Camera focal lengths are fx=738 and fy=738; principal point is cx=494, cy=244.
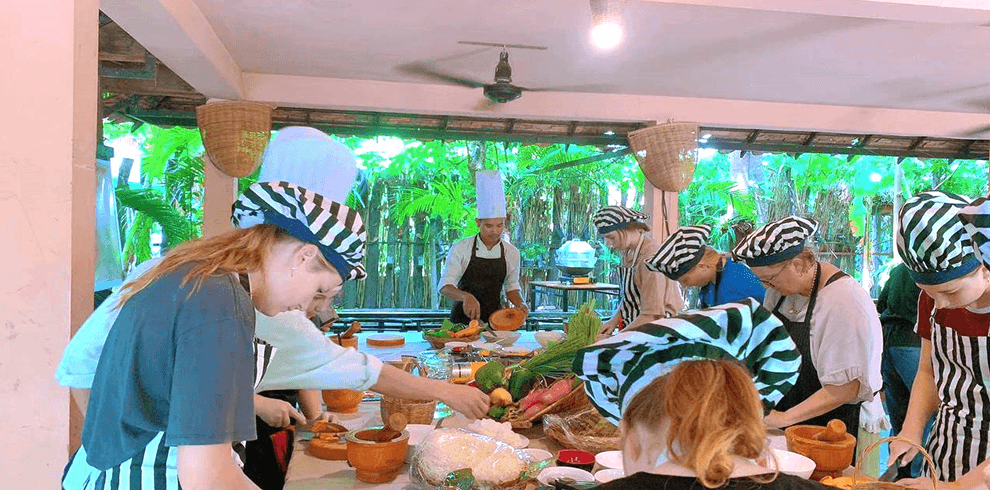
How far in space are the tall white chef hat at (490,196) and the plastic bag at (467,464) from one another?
4.41 meters

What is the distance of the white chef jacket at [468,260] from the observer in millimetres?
6363

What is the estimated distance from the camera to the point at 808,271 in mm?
3123

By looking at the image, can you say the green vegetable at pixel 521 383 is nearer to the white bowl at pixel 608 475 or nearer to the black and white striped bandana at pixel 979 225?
the white bowl at pixel 608 475

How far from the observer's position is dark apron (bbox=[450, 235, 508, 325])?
250 inches

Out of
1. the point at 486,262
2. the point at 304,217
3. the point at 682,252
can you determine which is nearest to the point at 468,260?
the point at 486,262

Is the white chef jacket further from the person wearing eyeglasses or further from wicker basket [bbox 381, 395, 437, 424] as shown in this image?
wicker basket [bbox 381, 395, 437, 424]

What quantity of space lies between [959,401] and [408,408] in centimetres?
185

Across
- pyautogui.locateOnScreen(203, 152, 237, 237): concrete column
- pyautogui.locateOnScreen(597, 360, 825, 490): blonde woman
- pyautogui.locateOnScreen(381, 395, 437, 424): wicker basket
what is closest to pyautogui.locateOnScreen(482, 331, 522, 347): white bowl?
pyautogui.locateOnScreen(381, 395, 437, 424): wicker basket

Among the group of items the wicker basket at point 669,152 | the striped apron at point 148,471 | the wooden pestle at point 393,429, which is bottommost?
the wooden pestle at point 393,429

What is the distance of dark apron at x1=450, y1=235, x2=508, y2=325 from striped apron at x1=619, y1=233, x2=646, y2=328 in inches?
52.3

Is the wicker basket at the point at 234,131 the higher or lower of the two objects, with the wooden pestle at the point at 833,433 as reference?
higher

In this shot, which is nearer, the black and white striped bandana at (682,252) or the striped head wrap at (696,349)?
the striped head wrap at (696,349)

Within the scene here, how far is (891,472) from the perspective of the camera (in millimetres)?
2213

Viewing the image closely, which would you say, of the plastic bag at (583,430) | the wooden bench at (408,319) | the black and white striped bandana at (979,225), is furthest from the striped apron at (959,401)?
the wooden bench at (408,319)
